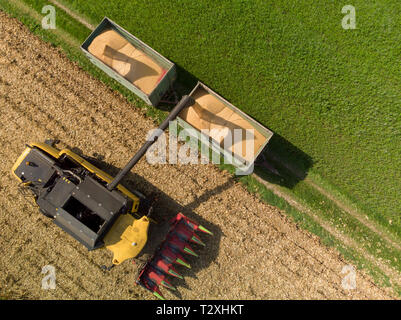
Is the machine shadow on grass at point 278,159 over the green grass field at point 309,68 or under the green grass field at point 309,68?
under

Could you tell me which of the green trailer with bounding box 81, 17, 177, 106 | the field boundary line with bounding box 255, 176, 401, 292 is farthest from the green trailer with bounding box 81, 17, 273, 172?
the field boundary line with bounding box 255, 176, 401, 292

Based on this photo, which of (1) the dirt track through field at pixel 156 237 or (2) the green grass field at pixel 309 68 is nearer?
(2) the green grass field at pixel 309 68

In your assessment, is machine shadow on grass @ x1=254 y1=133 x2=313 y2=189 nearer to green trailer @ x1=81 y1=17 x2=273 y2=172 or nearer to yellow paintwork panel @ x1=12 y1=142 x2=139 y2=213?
green trailer @ x1=81 y1=17 x2=273 y2=172

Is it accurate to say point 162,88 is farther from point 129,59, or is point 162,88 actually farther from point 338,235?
point 338,235

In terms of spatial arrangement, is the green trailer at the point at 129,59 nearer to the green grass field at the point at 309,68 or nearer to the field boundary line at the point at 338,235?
the green grass field at the point at 309,68

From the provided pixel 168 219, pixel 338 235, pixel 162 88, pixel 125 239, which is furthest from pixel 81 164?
pixel 338 235

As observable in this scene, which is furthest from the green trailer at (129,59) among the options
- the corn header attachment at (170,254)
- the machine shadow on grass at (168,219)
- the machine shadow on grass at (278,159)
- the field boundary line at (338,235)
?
the field boundary line at (338,235)
